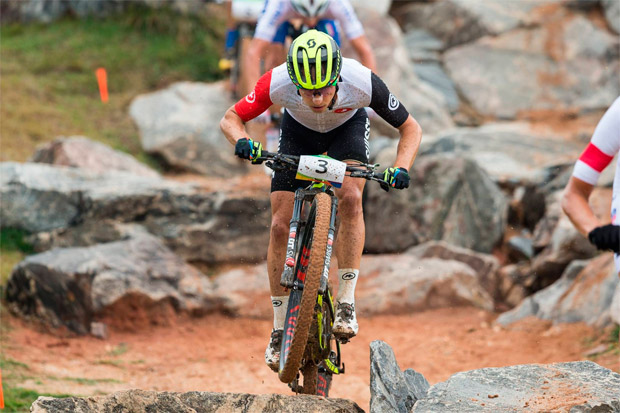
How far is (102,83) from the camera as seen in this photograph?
17.7 m

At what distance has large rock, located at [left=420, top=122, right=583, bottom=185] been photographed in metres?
15.0

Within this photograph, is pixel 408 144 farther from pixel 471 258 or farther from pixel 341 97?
pixel 471 258

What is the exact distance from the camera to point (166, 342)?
10047mm

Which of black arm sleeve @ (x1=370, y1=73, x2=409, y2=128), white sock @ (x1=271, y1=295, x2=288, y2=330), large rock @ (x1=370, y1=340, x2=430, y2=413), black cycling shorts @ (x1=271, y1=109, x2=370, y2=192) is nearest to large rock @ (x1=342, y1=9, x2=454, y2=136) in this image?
black cycling shorts @ (x1=271, y1=109, x2=370, y2=192)

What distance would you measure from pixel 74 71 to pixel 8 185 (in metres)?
7.24

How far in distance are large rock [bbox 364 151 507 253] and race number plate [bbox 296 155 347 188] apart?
22.3ft

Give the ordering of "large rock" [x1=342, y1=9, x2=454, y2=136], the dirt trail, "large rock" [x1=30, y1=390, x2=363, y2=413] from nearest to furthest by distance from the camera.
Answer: "large rock" [x1=30, y1=390, x2=363, y2=413]
the dirt trail
"large rock" [x1=342, y1=9, x2=454, y2=136]

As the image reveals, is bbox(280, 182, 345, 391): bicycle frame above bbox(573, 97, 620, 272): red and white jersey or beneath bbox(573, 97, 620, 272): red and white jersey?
beneath

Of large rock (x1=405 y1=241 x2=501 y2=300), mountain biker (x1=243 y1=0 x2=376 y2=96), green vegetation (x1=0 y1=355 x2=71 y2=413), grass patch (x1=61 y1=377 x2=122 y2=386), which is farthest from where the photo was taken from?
large rock (x1=405 y1=241 x2=501 y2=300)

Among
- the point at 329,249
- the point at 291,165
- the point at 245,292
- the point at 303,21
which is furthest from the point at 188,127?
the point at 329,249

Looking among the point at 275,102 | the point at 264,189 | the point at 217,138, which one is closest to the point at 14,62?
the point at 217,138

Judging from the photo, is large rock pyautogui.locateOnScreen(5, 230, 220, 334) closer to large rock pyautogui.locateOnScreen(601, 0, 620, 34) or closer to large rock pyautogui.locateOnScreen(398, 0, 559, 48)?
large rock pyautogui.locateOnScreen(398, 0, 559, 48)

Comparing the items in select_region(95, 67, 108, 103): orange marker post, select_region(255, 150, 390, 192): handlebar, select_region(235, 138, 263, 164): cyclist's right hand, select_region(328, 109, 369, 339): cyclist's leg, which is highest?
select_region(235, 138, 263, 164): cyclist's right hand

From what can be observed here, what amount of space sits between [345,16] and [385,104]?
4848mm
